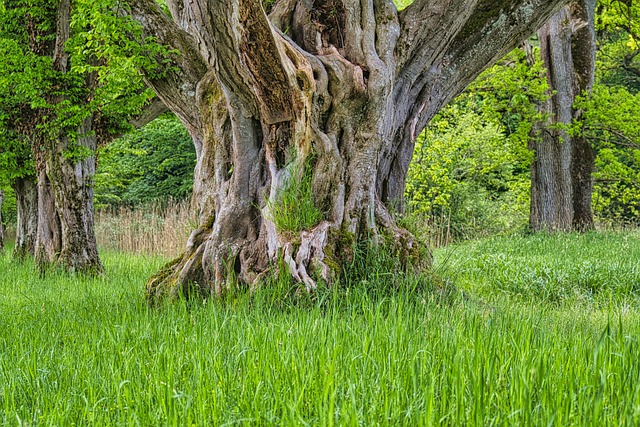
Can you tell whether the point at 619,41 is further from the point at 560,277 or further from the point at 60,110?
the point at 60,110

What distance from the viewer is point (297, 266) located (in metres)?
3.98

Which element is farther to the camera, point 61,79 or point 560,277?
point 61,79

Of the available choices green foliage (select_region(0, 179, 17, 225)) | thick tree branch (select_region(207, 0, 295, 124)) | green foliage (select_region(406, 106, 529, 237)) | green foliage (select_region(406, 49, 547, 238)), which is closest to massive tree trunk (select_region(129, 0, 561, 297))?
thick tree branch (select_region(207, 0, 295, 124))

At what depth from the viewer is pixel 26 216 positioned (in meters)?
12.6

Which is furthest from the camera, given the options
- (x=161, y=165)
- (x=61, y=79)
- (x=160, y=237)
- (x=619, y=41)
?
(x=161, y=165)

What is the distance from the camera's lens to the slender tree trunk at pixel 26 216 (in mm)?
12336

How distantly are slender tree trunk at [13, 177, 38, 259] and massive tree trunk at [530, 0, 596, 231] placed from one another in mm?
11566

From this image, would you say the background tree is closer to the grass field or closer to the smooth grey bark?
the smooth grey bark

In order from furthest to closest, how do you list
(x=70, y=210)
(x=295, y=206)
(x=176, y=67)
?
(x=70, y=210)
(x=176, y=67)
(x=295, y=206)

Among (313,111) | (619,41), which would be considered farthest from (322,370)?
(619,41)

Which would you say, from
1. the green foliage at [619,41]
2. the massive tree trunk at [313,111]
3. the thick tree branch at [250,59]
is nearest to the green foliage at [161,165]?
the green foliage at [619,41]

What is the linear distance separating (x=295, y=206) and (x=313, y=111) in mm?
778

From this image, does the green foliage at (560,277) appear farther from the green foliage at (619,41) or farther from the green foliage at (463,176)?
the green foliage at (463,176)

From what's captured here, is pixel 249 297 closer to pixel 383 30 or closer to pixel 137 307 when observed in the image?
pixel 137 307
